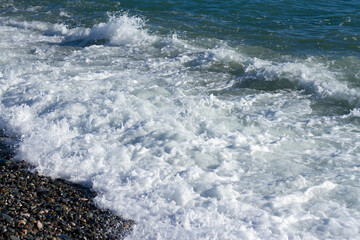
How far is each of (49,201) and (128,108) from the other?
3344 mm

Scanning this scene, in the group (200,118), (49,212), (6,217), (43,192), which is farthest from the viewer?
(200,118)

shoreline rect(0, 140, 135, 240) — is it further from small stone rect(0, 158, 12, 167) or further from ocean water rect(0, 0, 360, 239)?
ocean water rect(0, 0, 360, 239)

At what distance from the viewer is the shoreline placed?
4.89 metres

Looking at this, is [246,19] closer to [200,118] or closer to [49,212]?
[200,118]

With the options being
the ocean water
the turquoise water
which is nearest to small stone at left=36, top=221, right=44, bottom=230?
the ocean water

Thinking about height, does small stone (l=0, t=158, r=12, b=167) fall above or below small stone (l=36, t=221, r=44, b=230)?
below

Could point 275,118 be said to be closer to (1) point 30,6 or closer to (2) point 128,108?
(2) point 128,108

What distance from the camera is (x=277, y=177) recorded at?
21.7 ft

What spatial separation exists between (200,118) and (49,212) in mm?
3948

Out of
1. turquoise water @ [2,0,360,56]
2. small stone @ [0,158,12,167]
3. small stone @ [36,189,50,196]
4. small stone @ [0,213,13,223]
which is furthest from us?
turquoise water @ [2,0,360,56]

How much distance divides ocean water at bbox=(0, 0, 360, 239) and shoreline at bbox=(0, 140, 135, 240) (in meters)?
0.24

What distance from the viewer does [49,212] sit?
5.35 m

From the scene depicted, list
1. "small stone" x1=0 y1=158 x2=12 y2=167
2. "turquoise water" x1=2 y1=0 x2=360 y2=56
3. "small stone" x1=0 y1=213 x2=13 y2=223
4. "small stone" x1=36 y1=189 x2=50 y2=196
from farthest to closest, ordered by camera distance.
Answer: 1. "turquoise water" x1=2 y1=0 x2=360 y2=56
2. "small stone" x1=0 y1=158 x2=12 y2=167
3. "small stone" x1=36 y1=189 x2=50 y2=196
4. "small stone" x1=0 y1=213 x2=13 y2=223

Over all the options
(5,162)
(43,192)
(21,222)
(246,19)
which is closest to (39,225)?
(21,222)
